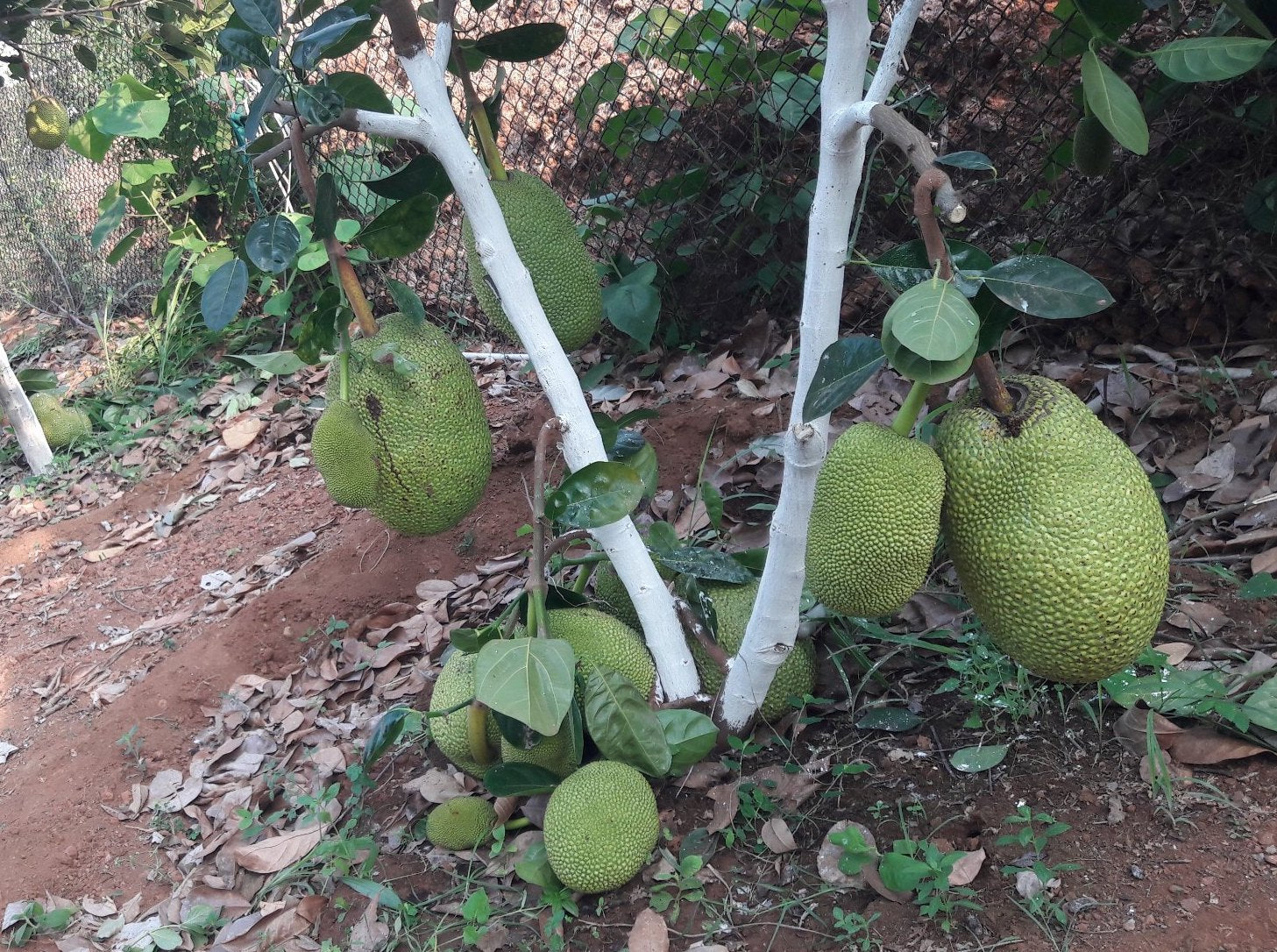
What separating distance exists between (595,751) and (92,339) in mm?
4179

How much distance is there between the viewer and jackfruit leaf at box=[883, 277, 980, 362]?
685mm

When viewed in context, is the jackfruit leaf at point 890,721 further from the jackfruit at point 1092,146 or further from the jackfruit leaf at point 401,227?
the jackfruit leaf at point 401,227

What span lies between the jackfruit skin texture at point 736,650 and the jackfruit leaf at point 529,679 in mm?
309

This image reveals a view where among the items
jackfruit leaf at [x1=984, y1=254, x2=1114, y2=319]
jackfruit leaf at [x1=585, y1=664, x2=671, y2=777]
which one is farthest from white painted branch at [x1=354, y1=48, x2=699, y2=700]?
jackfruit leaf at [x1=984, y1=254, x2=1114, y2=319]

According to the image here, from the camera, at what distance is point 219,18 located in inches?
100

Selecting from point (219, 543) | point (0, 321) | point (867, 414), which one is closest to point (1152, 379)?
point (867, 414)

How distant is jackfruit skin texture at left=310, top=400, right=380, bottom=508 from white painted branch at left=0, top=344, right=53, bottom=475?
2.65 metres

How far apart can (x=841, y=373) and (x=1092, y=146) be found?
44 centimetres

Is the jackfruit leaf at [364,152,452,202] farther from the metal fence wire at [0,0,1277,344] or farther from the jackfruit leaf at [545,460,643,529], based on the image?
the jackfruit leaf at [545,460,643,529]

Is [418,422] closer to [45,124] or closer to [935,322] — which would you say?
[935,322]

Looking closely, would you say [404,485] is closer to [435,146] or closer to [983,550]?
[435,146]

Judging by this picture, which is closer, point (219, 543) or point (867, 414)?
point (867, 414)

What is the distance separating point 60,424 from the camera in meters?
3.42

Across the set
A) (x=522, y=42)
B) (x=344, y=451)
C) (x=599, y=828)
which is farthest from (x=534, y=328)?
(x=599, y=828)
